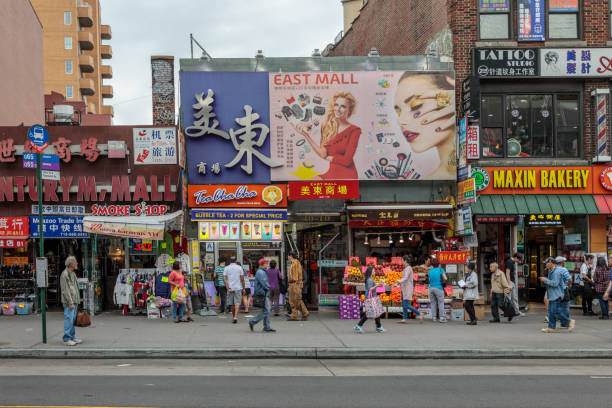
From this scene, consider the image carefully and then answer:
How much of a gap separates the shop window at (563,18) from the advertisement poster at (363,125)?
3643 mm

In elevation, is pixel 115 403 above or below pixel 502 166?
below

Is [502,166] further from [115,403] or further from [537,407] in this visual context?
[115,403]

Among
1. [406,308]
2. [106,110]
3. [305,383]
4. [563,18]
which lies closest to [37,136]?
[305,383]

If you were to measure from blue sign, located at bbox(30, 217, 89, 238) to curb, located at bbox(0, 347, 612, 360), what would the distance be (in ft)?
21.2

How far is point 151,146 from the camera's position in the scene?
18891 millimetres

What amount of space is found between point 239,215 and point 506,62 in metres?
8.99

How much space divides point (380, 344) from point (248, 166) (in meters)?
7.47

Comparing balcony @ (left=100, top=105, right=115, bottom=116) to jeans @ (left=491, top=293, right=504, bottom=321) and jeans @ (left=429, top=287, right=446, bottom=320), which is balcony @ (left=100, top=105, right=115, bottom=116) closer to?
jeans @ (left=429, top=287, right=446, bottom=320)

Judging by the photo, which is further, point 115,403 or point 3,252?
point 3,252

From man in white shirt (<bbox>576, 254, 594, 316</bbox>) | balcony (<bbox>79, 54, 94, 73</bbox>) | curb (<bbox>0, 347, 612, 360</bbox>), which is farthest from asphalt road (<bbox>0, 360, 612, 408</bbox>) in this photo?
balcony (<bbox>79, 54, 94, 73</bbox>)

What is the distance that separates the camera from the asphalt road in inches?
330

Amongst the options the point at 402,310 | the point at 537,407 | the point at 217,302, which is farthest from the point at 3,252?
the point at 537,407

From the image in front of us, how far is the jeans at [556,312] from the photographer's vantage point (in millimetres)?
15305

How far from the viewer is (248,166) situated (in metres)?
18.9
